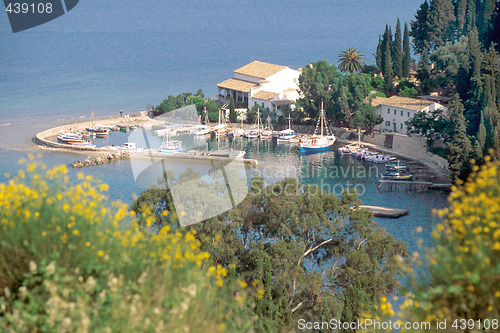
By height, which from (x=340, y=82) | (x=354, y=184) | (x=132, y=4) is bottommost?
(x=354, y=184)

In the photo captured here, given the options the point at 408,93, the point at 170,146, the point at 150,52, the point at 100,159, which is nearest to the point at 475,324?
the point at 100,159

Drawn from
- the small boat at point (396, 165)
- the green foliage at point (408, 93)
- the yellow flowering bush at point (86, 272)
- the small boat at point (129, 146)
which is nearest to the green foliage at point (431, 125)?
the small boat at point (396, 165)

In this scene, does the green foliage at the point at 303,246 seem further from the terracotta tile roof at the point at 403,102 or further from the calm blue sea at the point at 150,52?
the terracotta tile roof at the point at 403,102

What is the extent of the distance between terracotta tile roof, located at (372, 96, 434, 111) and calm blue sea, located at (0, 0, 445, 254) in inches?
253

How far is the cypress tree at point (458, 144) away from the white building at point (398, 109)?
5942 mm

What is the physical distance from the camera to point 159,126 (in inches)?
2101

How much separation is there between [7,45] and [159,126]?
268ft

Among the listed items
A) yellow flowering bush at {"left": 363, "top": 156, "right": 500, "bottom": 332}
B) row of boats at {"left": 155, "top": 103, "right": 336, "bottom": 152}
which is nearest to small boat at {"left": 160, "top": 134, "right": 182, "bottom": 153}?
row of boats at {"left": 155, "top": 103, "right": 336, "bottom": 152}

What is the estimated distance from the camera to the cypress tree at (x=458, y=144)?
105 feet

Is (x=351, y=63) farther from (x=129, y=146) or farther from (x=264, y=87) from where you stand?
(x=129, y=146)

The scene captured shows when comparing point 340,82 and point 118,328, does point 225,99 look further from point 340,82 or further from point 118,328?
point 118,328

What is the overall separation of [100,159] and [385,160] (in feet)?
61.1

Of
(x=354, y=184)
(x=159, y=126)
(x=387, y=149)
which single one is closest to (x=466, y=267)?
(x=354, y=184)

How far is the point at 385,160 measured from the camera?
1587 inches
